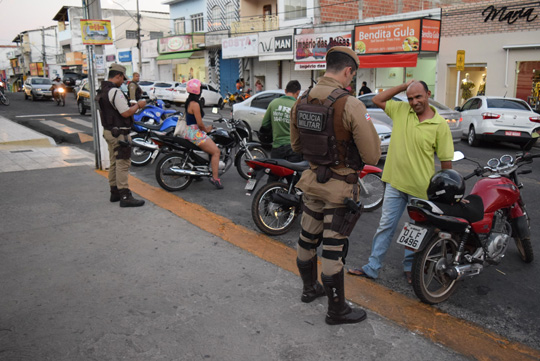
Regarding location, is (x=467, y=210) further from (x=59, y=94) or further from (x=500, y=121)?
(x=59, y=94)

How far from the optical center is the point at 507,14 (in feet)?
57.3

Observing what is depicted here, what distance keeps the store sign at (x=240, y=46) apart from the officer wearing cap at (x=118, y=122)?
24159mm

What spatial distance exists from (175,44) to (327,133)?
121 ft

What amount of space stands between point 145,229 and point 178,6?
39076 mm

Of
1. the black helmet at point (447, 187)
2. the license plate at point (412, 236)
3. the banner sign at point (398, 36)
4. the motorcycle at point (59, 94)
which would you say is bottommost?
the license plate at point (412, 236)

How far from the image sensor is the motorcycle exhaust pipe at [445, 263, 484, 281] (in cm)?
374

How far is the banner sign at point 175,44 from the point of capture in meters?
36.0

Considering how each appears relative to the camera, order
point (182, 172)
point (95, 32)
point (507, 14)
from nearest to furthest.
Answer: point (182, 172), point (95, 32), point (507, 14)

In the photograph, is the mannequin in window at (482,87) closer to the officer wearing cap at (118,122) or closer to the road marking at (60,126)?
the road marking at (60,126)

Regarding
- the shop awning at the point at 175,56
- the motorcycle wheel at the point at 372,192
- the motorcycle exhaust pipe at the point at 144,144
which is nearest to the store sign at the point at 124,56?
the shop awning at the point at 175,56

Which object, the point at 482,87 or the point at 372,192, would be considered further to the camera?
the point at 482,87

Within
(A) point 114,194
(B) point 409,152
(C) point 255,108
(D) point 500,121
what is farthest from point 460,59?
(B) point 409,152

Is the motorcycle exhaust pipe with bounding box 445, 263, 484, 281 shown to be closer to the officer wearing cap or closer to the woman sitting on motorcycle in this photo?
the officer wearing cap

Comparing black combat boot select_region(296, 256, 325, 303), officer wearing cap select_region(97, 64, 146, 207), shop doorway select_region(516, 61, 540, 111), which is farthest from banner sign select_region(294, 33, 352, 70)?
black combat boot select_region(296, 256, 325, 303)
